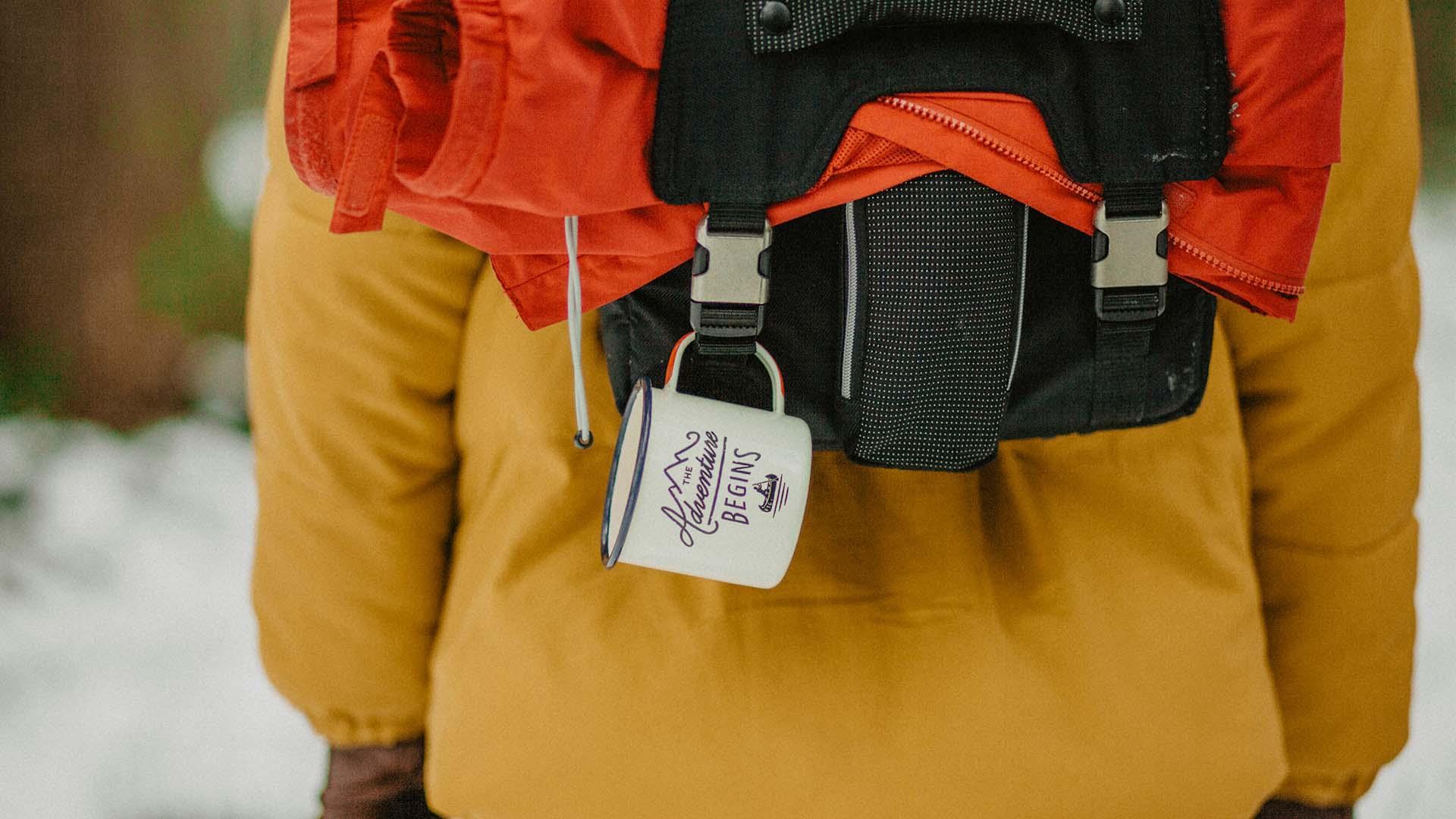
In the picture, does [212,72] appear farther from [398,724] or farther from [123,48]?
[398,724]

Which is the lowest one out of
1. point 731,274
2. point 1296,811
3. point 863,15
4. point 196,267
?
point 1296,811

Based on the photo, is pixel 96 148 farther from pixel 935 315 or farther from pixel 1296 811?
pixel 1296 811

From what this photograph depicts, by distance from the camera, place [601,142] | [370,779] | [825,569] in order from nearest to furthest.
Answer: [601,142] → [825,569] → [370,779]

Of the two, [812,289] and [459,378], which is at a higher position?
[812,289]

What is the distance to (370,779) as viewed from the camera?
2.44 ft

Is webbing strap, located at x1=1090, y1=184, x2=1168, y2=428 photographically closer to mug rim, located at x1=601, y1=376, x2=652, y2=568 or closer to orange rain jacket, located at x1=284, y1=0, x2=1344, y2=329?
orange rain jacket, located at x1=284, y1=0, x2=1344, y2=329

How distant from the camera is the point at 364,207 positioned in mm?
405

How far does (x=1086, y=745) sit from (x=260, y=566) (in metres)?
0.58

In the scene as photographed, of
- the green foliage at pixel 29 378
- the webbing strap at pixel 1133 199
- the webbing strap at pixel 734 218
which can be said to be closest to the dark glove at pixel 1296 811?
the webbing strap at pixel 1133 199

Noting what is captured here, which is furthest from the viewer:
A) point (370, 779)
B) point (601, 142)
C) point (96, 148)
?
point (96, 148)

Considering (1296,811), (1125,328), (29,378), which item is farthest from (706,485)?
(29,378)

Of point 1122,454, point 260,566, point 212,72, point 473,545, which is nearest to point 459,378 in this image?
point 473,545

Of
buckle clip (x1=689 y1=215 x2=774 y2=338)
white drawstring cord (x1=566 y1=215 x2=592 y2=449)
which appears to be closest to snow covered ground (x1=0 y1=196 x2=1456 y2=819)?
white drawstring cord (x1=566 y1=215 x2=592 y2=449)

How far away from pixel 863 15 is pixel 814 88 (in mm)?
38
